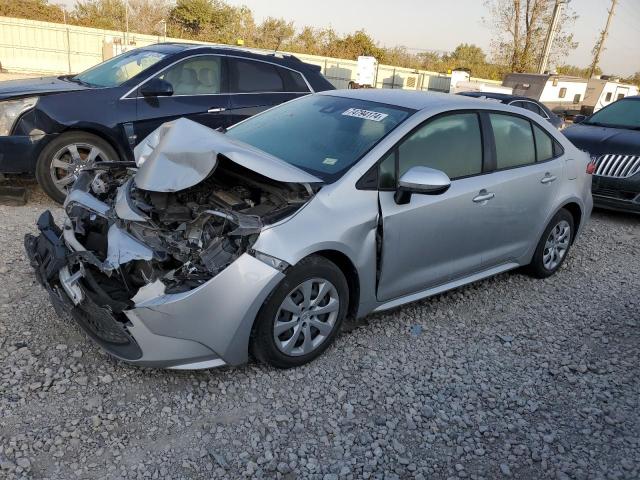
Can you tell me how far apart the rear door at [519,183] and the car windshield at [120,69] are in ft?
13.2

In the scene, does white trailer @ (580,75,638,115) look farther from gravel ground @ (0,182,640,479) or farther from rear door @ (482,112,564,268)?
gravel ground @ (0,182,640,479)

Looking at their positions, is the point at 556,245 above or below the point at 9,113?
below

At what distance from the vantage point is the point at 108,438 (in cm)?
268

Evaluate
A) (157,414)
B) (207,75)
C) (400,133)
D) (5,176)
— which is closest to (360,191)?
(400,133)

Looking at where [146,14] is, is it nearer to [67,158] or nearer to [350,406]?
[67,158]

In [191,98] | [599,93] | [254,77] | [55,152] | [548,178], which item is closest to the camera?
[548,178]

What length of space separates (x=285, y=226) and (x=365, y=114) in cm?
132

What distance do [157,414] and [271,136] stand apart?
6.79 ft

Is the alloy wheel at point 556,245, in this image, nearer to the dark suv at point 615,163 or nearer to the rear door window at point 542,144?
the rear door window at point 542,144

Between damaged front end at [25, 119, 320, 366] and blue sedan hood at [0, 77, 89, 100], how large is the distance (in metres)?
2.78

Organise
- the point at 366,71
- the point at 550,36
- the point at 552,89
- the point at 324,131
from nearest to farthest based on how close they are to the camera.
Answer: the point at 324,131, the point at 552,89, the point at 550,36, the point at 366,71

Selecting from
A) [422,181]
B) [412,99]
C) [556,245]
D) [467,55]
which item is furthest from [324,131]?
[467,55]

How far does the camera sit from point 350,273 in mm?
3424

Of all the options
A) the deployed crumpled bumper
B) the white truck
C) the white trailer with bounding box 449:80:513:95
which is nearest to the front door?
the deployed crumpled bumper
